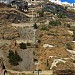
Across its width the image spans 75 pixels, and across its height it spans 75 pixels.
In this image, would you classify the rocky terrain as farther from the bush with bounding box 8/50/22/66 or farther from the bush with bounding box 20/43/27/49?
the bush with bounding box 8/50/22/66

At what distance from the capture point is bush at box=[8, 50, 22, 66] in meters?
20.3

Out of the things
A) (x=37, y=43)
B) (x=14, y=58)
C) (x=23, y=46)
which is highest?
(x=14, y=58)

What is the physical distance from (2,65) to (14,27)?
14521 millimetres

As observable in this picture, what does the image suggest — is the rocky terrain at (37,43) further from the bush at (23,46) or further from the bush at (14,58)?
the bush at (14,58)

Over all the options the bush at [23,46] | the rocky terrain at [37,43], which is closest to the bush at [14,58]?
the rocky terrain at [37,43]

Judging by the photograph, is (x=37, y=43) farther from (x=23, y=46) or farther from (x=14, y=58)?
(x=14, y=58)

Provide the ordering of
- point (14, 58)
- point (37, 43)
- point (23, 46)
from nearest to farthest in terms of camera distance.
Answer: point (14, 58) < point (23, 46) < point (37, 43)

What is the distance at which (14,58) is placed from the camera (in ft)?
68.7

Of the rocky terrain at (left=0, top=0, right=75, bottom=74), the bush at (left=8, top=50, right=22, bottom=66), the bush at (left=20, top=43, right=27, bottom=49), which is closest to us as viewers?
the rocky terrain at (left=0, top=0, right=75, bottom=74)

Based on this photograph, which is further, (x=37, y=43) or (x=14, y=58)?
(x=37, y=43)

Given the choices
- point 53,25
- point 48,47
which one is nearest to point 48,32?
point 53,25

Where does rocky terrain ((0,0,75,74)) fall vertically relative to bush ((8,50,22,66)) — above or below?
below

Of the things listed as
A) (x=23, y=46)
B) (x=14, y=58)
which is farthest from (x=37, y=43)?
(x=14, y=58)

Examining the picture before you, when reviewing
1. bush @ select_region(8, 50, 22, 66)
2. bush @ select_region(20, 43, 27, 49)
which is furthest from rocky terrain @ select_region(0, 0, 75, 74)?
bush @ select_region(8, 50, 22, 66)
